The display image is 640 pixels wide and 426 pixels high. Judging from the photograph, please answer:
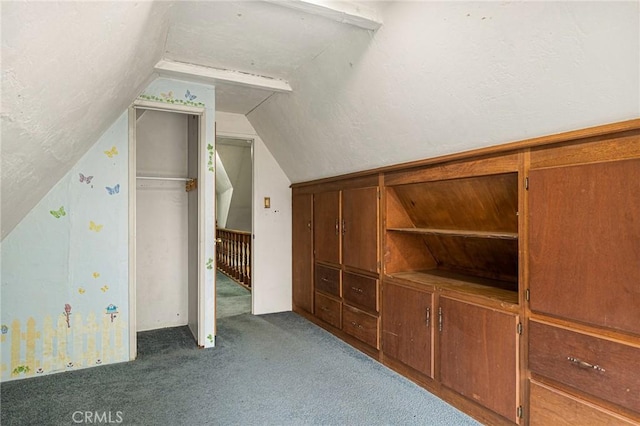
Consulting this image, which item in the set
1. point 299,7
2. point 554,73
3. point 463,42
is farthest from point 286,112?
point 554,73

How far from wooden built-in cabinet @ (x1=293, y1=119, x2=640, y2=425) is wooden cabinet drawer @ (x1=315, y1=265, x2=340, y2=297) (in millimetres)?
57

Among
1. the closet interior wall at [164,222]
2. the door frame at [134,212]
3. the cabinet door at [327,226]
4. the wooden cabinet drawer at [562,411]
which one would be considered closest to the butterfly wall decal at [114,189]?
the door frame at [134,212]

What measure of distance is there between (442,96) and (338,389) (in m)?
1.92

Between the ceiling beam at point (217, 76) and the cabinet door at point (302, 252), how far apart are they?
124 centimetres

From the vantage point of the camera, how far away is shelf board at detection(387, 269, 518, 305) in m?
2.07

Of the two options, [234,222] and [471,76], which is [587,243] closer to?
[471,76]

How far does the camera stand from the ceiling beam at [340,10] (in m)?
1.87

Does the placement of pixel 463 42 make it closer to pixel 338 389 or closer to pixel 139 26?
pixel 139 26

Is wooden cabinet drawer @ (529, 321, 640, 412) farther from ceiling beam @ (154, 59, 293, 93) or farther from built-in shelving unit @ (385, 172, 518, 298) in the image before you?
ceiling beam @ (154, 59, 293, 93)

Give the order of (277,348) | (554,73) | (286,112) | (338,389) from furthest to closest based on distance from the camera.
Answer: (286,112) < (277,348) < (338,389) < (554,73)

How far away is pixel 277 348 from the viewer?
10.3 ft

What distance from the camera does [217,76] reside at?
2.89m

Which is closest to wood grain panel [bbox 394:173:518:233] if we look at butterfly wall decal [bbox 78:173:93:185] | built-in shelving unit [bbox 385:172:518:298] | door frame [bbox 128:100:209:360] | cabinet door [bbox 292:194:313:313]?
built-in shelving unit [bbox 385:172:518:298]

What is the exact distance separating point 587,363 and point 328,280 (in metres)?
2.24
